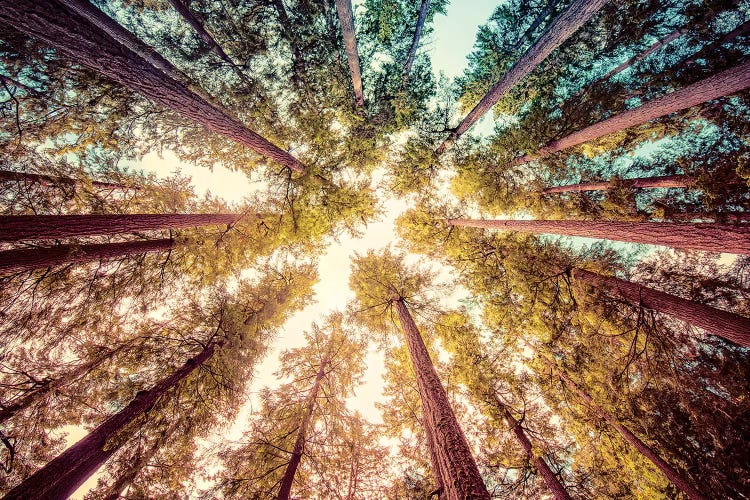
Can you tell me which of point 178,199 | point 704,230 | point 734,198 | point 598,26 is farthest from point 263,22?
point 734,198

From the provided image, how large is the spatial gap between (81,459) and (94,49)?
7.76 metres

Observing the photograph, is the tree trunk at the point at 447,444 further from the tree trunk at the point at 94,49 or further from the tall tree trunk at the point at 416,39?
the tall tree trunk at the point at 416,39

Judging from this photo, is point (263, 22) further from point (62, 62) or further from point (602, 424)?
point (602, 424)

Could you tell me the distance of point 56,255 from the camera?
17.9ft

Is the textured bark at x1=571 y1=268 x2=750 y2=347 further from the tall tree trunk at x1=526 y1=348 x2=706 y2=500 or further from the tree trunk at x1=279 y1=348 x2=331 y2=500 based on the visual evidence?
the tree trunk at x1=279 y1=348 x2=331 y2=500

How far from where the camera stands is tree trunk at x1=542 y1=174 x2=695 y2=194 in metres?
6.95

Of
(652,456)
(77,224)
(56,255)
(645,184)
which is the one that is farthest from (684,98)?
(56,255)

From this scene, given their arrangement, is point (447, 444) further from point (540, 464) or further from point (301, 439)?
point (540, 464)

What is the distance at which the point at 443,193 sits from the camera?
Answer: 1041 centimetres

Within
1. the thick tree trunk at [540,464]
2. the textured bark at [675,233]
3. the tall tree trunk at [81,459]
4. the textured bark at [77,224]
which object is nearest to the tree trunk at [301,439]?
the tall tree trunk at [81,459]

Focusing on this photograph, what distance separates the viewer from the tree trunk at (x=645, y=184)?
22.8 feet

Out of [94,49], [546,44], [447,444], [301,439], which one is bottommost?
[301,439]

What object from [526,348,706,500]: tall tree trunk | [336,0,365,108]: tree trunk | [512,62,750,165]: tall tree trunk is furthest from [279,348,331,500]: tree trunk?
[512,62,750,165]: tall tree trunk

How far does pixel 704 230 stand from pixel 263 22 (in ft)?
34.1
